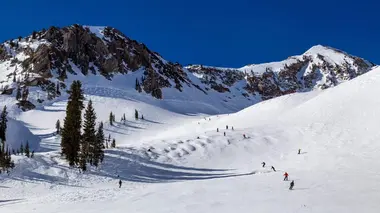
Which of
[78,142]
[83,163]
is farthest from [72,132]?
[83,163]

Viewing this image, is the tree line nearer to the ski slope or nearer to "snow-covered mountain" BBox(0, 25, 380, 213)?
"snow-covered mountain" BBox(0, 25, 380, 213)

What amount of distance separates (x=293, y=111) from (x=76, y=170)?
63.2m

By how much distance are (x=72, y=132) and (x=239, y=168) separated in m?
28.2

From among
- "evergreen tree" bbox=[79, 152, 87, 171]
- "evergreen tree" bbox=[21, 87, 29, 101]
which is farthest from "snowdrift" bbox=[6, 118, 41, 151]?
"evergreen tree" bbox=[21, 87, 29, 101]

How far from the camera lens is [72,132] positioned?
5956cm

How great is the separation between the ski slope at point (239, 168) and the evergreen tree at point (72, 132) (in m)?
2.10

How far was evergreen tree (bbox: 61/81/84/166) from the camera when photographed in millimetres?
56828

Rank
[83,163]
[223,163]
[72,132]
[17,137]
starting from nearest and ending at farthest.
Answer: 1. [83,163]
2. [72,132]
3. [223,163]
4. [17,137]

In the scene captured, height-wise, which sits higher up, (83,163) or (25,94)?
(25,94)

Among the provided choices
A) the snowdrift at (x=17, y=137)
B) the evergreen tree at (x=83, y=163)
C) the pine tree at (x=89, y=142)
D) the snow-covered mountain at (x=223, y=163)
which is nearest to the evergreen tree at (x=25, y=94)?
the snow-covered mountain at (x=223, y=163)

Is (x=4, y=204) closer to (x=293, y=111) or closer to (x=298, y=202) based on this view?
(x=298, y=202)

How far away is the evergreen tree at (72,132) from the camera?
56828mm

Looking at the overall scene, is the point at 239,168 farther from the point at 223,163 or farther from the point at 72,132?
the point at 72,132

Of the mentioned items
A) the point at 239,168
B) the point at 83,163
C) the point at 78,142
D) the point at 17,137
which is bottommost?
the point at 239,168
